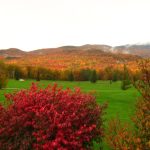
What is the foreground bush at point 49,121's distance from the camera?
33.8 ft

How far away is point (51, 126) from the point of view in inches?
404

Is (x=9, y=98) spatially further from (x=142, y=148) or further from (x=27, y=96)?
(x=142, y=148)

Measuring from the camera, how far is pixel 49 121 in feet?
34.1

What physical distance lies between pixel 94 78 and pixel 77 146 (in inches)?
3346

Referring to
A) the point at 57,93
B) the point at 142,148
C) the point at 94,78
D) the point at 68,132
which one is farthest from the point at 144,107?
the point at 94,78

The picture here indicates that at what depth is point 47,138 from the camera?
1042cm

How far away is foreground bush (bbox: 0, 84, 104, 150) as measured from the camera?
1029 cm

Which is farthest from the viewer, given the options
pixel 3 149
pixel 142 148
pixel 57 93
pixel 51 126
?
pixel 57 93

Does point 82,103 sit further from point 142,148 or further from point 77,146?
point 142,148

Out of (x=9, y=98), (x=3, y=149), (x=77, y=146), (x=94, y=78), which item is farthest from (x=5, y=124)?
(x=94, y=78)

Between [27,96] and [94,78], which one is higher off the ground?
[27,96]

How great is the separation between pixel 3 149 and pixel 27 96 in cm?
183

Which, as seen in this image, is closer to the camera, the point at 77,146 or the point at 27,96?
the point at 77,146

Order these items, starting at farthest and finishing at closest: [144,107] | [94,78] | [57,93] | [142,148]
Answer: [94,78] → [57,93] → [144,107] → [142,148]
